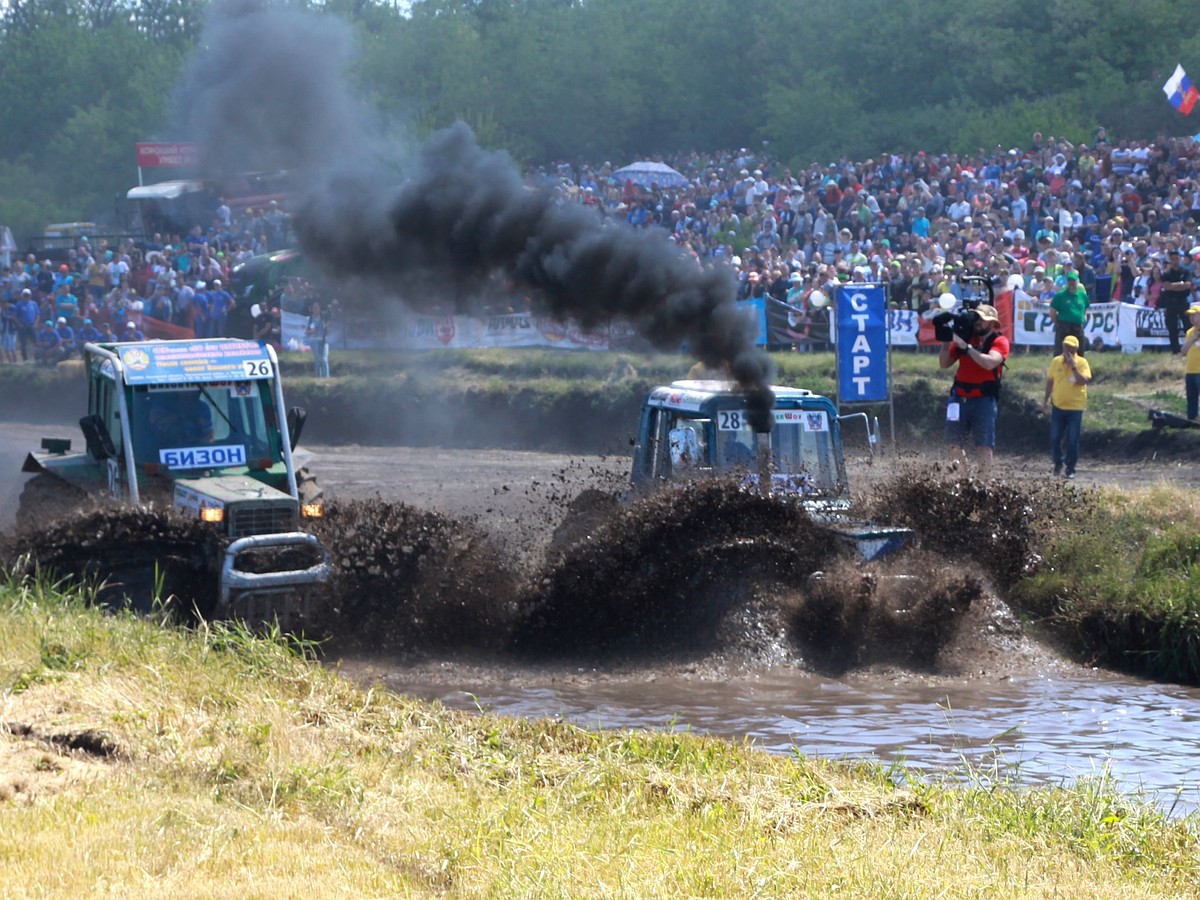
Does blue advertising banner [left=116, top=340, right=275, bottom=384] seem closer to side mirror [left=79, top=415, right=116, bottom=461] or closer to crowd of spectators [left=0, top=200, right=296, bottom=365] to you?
side mirror [left=79, top=415, right=116, bottom=461]

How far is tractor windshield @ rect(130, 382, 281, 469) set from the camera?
1159cm

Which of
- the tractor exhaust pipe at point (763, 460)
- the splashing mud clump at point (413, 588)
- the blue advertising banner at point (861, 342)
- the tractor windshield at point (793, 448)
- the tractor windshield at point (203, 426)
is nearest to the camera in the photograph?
the tractor exhaust pipe at point (763, 460)

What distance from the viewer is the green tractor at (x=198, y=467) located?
10.4 metres

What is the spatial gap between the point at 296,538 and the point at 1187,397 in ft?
41.1

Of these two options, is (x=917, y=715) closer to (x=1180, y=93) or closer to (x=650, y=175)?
(x=1180, y=93)

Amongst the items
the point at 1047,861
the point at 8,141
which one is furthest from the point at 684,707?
the point at 8,141

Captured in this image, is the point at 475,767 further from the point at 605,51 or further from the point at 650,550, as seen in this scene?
the point at 605,51

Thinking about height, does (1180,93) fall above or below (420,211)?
above

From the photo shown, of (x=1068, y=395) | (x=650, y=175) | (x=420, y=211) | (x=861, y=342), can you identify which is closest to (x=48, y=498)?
(x=420, y=211)

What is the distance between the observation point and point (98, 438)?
38.6 feet

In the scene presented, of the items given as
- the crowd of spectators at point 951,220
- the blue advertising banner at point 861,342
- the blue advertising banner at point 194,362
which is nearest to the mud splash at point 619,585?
the blue advertising banner at point 194,362

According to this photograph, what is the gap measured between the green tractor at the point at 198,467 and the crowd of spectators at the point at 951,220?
31.2 ft

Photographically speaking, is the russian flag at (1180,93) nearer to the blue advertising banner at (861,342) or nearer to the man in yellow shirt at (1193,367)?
the man in yellow shirt at (1193,367)

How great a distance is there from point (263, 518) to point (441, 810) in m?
5.11
